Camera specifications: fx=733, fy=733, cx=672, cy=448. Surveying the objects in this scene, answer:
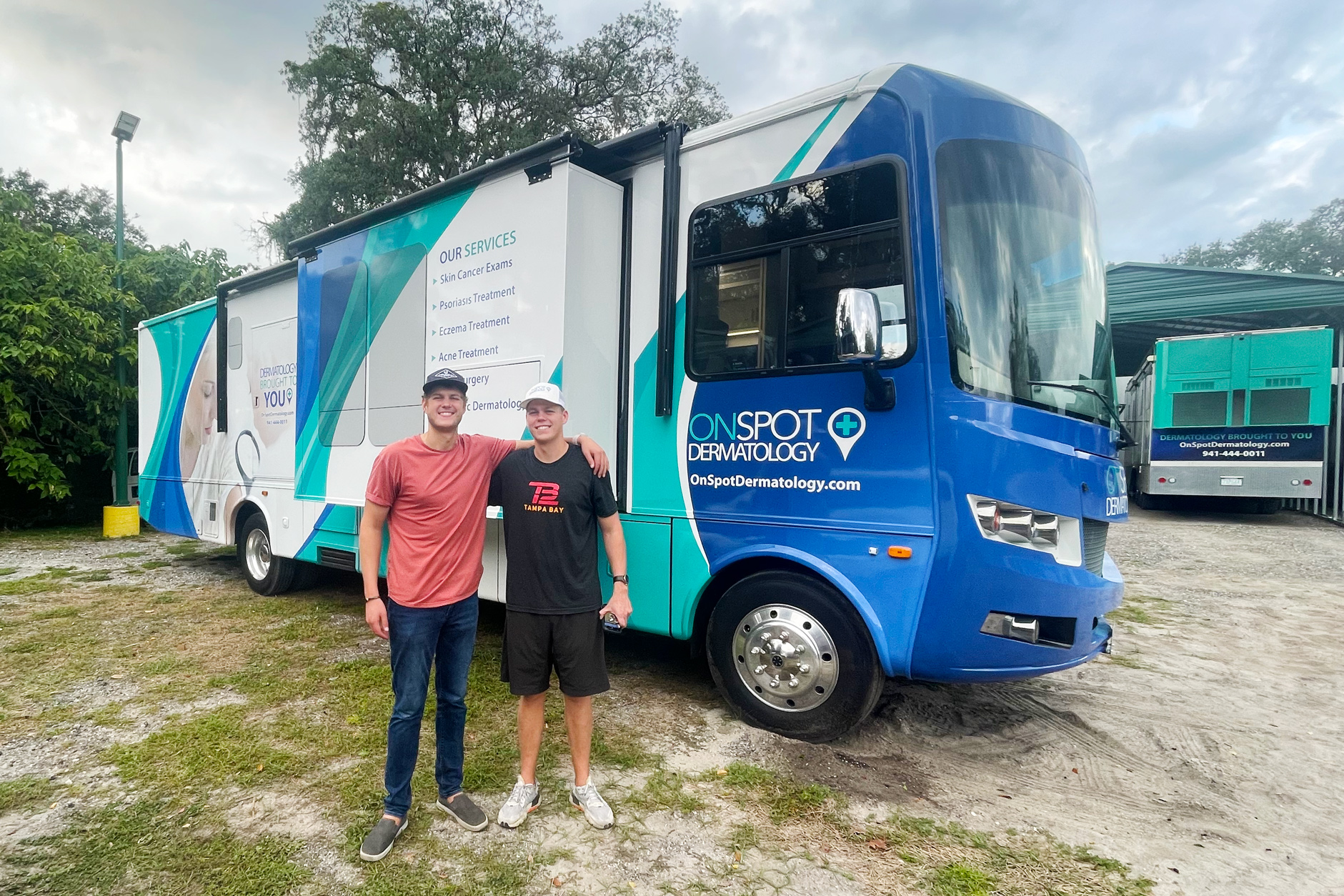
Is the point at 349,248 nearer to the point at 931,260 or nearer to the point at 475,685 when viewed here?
the point at 475,685

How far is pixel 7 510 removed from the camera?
1204 cm

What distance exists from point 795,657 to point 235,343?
6.32 meters

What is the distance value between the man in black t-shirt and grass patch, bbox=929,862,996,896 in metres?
1.22

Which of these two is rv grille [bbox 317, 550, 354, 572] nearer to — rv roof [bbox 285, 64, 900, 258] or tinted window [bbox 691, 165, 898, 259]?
rv roof [bbox 285, 64, 900, 258]

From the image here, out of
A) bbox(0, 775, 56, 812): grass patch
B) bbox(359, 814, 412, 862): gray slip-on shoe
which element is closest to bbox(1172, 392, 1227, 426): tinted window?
bbox(359, 814, 412, 862): gray slip-on shoe

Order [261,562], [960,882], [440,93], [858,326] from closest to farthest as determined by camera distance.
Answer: [960,882], [858,326], [261,562], [440,93]

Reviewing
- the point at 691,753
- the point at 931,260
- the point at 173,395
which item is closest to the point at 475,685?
the point at 691,753

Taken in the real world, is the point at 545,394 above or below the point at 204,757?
above

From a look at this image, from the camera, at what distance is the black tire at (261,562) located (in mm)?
6801

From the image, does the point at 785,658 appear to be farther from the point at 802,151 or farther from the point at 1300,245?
the point at 1300,245

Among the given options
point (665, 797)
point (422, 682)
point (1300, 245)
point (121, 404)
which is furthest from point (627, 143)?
point (1300, 245)

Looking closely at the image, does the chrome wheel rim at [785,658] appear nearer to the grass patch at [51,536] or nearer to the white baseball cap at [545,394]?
the white baseball cap at [545,394]

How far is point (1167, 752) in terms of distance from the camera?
147 inches

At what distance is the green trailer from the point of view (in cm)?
1229
